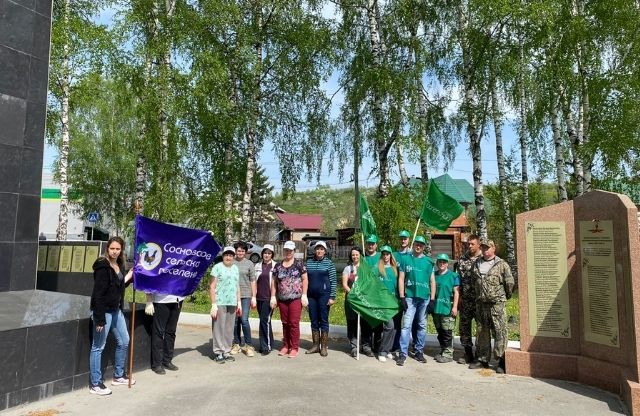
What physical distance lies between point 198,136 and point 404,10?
760 cm

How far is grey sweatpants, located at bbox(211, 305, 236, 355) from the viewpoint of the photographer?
699 cm

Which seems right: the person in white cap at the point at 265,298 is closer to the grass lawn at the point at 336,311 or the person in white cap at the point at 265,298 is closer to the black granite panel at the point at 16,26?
the grass lawn at the point at 336,311

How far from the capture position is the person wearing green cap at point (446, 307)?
7137mm

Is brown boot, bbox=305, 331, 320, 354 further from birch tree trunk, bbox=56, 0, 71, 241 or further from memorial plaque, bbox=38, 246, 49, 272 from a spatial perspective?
birch tree trunk, bbox=56, 0, 71, 241

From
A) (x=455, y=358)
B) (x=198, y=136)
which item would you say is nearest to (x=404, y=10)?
(x=198, y=136)

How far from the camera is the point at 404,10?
14977mm

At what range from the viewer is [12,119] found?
6938 mm

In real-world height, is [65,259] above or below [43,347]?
above

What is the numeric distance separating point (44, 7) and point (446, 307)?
7867 millimetres

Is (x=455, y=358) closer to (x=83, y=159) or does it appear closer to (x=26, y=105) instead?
(x=26, y=105)

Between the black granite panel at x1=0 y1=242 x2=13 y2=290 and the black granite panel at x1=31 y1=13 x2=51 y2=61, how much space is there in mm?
2983

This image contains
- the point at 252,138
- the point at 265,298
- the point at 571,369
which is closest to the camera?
the point at 571,369

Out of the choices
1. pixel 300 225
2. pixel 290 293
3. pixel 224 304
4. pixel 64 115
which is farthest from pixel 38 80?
pixel 300 225

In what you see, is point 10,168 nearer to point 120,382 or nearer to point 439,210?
point 120,382
